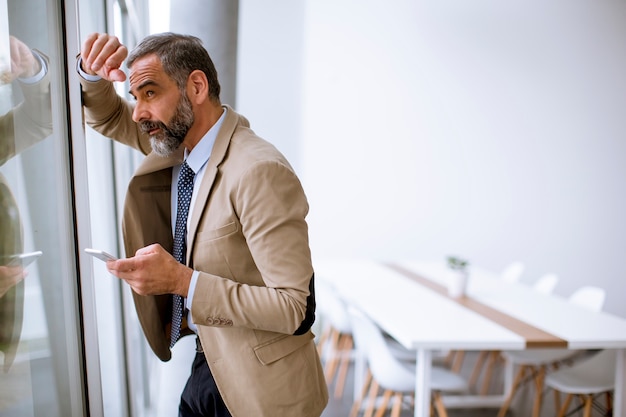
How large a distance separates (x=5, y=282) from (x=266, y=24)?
4.16 meters

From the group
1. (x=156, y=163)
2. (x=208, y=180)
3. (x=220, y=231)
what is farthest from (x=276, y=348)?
(x=156, y=163)

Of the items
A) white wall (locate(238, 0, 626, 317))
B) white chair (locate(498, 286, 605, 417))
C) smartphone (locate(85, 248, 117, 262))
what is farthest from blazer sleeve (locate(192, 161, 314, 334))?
white wall (locate(238, 0, 626, 317))

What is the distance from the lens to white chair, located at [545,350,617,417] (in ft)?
9.11

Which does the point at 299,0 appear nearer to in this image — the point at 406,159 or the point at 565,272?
the point at 406,159

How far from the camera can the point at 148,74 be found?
1.30 metres

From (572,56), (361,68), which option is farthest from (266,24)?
(572,56)

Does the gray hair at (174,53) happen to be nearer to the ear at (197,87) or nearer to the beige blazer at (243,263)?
the ear at (197,87)

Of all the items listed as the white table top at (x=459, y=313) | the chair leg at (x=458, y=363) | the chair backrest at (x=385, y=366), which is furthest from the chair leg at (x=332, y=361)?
the chair backrest at (x=385, y=366)

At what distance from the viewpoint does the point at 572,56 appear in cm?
538

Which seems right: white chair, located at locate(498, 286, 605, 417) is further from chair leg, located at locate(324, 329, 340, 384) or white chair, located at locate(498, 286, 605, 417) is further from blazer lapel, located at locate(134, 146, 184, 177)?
blazer lapel, located at locate(134, 146, 184, 177)

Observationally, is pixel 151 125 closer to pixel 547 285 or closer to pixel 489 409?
pixel 489 409

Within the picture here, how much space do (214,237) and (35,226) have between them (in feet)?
1.39

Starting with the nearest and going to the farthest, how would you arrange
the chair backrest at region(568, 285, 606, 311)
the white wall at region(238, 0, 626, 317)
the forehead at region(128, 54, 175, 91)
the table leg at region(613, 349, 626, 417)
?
the forehead at region(128, 54, 175, 91)
the table leg at region(613, 349, 626, 417)
the chair backrest at region(568, 285, 606, 311)
the white wall at region(238, 0, 626, 317)

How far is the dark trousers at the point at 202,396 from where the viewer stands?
4.74ft
